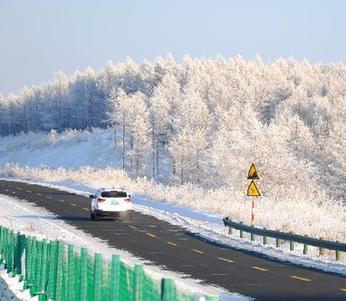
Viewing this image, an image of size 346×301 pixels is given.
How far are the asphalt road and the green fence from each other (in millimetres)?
4732

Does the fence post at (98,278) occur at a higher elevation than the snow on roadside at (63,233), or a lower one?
higher

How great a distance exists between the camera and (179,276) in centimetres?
2033

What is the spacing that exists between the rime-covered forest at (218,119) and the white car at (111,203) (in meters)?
19.5

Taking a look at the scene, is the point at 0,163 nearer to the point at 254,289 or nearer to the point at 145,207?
the point at 145,207

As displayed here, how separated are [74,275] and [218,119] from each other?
9575 centimetres

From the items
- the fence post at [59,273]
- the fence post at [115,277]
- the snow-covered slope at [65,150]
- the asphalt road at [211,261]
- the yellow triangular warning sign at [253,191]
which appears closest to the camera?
the fence post at [115,277]

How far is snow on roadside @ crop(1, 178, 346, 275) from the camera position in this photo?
24.3 meters

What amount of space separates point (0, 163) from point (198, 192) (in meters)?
97.7

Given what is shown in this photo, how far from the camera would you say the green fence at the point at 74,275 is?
8336 millimetres

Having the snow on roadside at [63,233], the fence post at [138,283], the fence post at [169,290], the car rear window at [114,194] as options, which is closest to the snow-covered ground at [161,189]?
the car rear window at [114,194]

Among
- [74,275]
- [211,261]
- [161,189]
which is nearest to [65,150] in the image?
[161,189]

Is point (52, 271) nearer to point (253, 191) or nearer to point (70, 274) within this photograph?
point (70, 274)

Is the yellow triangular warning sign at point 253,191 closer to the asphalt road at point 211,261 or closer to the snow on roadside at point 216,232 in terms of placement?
the snow on roadside at point 216,232

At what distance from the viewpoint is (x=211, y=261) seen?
24.1 metres
